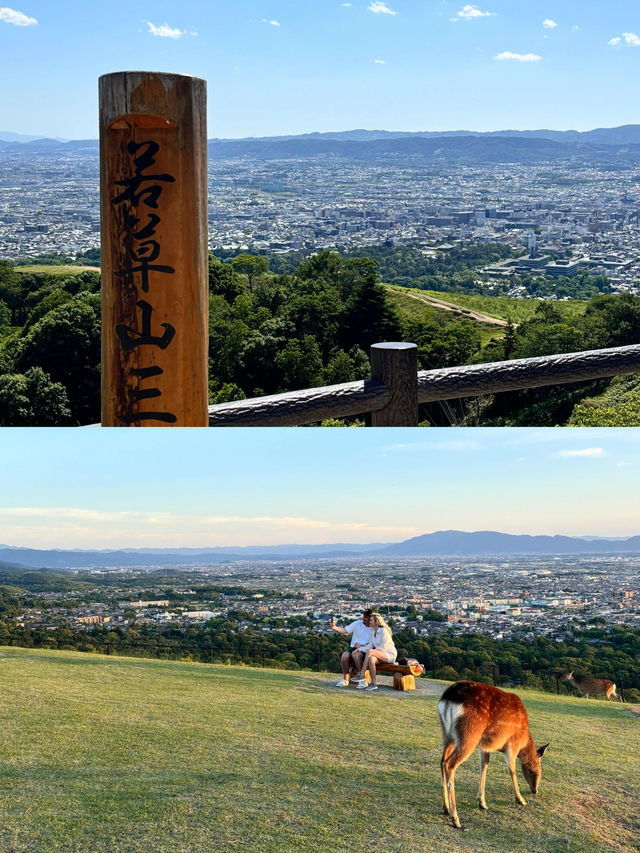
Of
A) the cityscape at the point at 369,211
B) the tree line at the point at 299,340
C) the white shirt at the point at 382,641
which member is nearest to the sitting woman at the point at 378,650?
the white shirt at the point at 382,641

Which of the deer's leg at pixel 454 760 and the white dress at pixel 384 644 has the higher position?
the white dress at pixel 384 644

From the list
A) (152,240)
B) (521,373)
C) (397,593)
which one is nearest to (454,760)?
(521,373)

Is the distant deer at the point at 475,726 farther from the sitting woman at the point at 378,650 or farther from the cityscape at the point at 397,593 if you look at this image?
the cityscape at the point at 397,593

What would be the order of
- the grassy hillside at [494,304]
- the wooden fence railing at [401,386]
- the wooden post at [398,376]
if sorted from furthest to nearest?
the grassy hillside at [494,304] < the wooden post at [398,376] < the wooden fence railing at [401,386]

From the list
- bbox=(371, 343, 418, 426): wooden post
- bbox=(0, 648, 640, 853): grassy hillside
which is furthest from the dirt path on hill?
bbox=(371, 343, 418, 426): wooden post

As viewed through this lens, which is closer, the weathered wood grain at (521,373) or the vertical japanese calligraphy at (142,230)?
the vertical japanese calligraphy at (142,230)

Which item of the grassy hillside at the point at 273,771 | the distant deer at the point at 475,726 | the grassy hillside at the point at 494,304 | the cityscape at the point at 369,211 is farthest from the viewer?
the cityscape at the point at 369,211

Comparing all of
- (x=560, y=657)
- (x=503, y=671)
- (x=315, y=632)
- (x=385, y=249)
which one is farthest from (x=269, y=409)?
(x=385, y=249)
